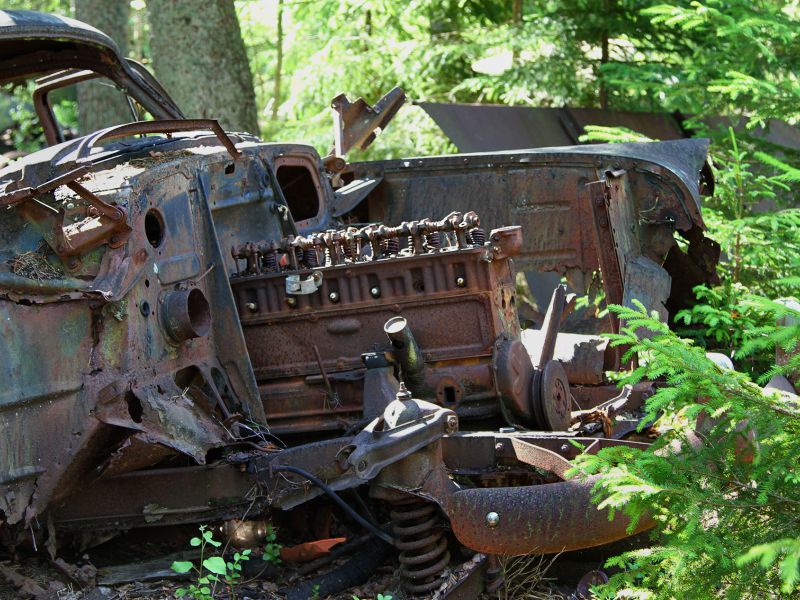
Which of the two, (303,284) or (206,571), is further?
(303,284)

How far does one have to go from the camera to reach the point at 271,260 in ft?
17.0

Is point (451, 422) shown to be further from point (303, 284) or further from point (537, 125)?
point (537, 125)

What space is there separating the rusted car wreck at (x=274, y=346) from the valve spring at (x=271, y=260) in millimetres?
14

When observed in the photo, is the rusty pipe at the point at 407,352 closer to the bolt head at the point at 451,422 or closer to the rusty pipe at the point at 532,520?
the bolt head at the point at 451,422

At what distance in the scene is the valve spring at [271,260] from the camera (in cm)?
516

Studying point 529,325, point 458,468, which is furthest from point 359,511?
point 529,325

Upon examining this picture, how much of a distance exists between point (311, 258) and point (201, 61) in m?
5.84

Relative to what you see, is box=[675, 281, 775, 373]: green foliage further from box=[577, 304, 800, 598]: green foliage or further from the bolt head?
box=[577, 304, 800, 598]: green foliage

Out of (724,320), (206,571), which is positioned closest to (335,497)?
(206,571)

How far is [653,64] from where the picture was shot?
10.0 meters

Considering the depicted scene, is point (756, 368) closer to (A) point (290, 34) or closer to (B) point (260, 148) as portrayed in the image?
(B) point (260, 148)

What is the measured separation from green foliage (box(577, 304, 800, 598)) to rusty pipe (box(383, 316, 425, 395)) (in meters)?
1.58

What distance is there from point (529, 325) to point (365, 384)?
264 centimetres

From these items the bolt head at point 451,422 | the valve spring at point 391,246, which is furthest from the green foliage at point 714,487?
the valve spring at point 391,246
